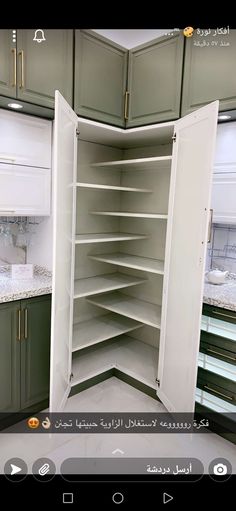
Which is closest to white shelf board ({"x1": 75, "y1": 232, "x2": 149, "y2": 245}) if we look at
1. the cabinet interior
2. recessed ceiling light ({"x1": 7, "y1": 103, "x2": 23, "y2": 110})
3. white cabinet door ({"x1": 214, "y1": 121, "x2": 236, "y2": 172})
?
the cabinet interior

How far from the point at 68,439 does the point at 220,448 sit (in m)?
0.86

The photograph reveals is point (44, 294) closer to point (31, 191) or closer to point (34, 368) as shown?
point (34, 368)

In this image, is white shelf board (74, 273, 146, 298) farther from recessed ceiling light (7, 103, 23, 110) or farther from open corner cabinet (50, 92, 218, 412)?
recessed ceiling light (7, 103, 23, 110)

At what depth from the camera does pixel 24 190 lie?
184 cm

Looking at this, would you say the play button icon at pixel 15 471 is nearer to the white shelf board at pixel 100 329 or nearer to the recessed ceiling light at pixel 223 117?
the white shelf board at pixel 100 329

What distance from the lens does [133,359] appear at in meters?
2.36

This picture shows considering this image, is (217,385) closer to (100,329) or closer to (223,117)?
(100,329)

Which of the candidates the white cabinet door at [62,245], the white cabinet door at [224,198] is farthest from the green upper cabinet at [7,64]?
the white cabinet door at [224,198]

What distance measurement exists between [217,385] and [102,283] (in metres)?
1.05

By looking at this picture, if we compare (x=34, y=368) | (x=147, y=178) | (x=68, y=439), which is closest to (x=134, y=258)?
(x=147, y=178)

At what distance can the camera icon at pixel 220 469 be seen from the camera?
2.77 ft

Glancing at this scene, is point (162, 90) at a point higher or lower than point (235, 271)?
higher
